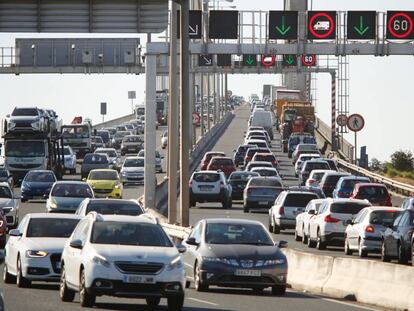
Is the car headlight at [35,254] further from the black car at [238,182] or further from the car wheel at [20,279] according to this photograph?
the black car at [238,182]

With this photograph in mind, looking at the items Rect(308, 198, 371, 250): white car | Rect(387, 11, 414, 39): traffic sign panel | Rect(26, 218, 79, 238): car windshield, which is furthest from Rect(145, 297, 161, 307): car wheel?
Rect(387, 11, 414, 39): traffic sign panel

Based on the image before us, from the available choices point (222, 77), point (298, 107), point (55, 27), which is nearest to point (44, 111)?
point (55, 27)

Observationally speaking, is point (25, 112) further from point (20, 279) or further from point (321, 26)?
point (20, 279)

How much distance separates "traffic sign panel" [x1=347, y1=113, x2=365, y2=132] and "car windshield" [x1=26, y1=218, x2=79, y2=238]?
1572 inches

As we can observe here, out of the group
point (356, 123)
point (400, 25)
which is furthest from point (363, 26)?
point (356, 123)

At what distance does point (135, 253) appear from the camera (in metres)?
21.5

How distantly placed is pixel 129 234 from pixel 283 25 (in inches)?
1672

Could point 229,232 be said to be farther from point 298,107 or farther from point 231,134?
point 231,134

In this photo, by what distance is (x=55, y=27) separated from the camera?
53125 millimetres

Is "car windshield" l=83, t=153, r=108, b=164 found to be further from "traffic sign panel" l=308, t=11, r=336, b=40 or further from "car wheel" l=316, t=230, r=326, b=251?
"car wheel" l=316, t=230, r=326, b=251

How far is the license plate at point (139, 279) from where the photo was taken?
21156 mm

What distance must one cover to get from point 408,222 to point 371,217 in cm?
494

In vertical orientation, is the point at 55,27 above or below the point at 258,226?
above

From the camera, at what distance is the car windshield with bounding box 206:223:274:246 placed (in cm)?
2714
